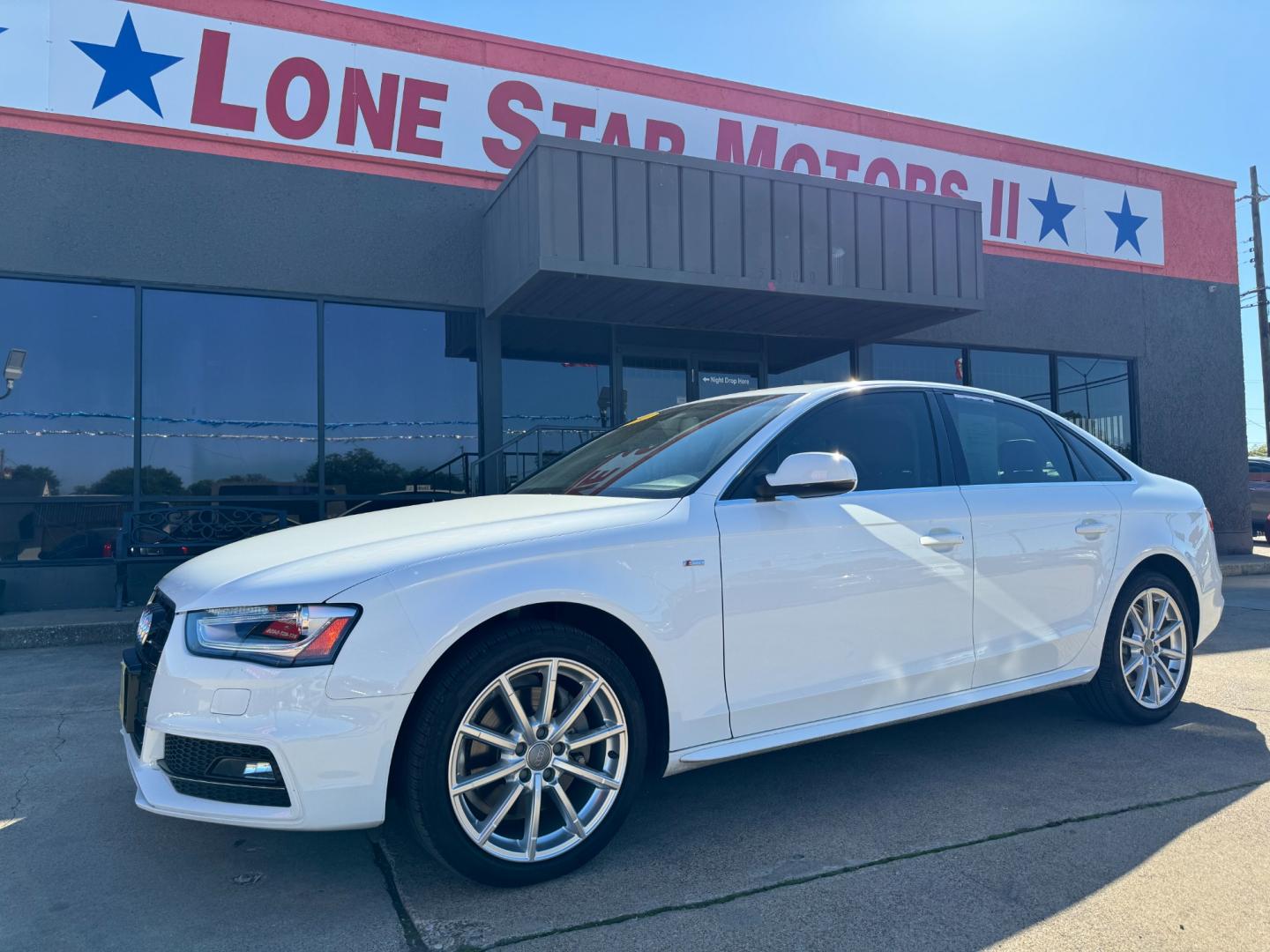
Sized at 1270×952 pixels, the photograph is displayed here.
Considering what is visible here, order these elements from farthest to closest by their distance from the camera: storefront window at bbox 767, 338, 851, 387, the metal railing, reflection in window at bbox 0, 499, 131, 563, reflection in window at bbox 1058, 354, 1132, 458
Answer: reflection in window at bbox 1058, 354, 1132, 458 < storefront window at bbox 767, 338, 851, 387 < the metal railing < reflection in window at bbox 0, 499, 131, 563

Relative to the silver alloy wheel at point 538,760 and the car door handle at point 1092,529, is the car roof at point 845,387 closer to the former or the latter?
the car door handle at point 1092,529

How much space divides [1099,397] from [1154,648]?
9.35 metres

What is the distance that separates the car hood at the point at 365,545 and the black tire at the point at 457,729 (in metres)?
0.31

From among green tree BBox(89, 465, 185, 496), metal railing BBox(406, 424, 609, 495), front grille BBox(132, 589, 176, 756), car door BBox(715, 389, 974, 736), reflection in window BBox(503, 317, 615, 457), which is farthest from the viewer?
reflection in window BBox(503, 317, 615, 457)

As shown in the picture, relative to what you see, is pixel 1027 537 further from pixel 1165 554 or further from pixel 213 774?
pixel 213 774

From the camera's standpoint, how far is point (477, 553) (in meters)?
2.65

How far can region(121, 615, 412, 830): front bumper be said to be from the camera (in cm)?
241

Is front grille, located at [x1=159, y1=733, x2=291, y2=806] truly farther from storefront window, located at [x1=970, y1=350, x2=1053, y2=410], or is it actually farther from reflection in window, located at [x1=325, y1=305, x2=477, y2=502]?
storefront window, located at [x1=970, y1=350, x2=1053, y2=410]

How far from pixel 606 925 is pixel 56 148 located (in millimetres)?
8368

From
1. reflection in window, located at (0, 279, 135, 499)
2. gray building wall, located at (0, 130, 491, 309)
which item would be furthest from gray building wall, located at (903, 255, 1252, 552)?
reflection in window, located at (0, 279, 135, 499)

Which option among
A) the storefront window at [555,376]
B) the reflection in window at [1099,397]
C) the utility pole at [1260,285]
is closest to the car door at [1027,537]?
the storefront window at [555,376]

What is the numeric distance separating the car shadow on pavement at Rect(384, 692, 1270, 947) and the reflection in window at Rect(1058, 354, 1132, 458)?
28.4 feet

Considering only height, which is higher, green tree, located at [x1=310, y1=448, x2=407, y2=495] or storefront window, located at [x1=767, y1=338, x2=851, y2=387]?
storefront window, located at [x1=767, y1=338, x2=851, y2=387]

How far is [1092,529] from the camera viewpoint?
407 cm
